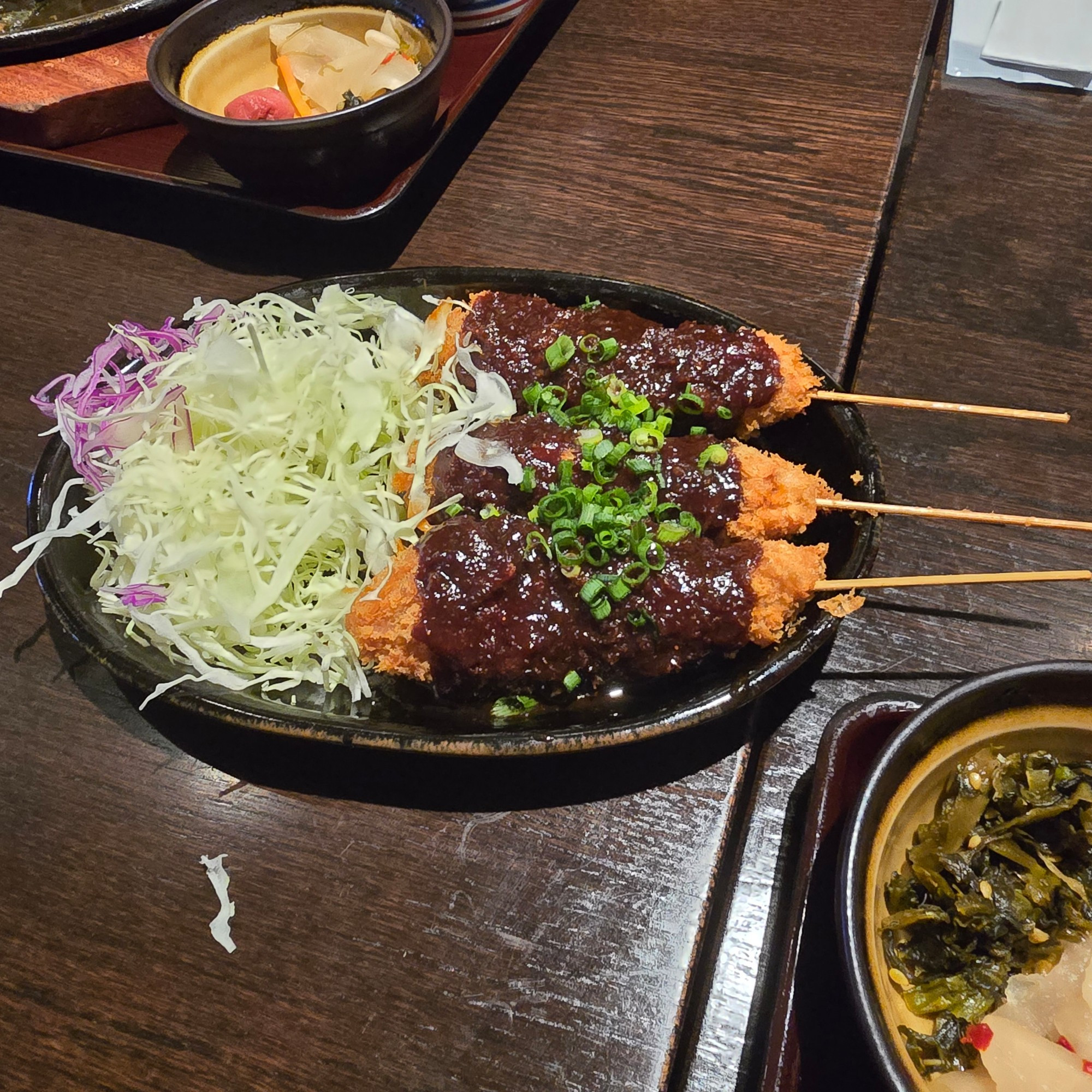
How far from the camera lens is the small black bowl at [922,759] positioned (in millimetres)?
1262

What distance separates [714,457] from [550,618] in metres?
0.62

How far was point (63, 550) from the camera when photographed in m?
2.05

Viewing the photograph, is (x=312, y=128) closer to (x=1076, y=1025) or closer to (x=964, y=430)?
(x=964, y=430)

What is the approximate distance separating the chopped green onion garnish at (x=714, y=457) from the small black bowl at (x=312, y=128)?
1.71m

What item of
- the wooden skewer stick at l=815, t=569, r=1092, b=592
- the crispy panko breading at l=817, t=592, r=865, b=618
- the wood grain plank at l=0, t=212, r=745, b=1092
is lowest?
the wood grain plank at l=0, t=212, r=745, b=1092

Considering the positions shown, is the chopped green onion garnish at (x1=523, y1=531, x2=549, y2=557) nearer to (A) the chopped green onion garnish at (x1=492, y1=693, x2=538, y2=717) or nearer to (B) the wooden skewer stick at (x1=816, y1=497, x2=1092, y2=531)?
(A) the chopped green onion garnish at (x1=492, y1=693, x2=538, y2=717)

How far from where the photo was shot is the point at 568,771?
6.15 feet

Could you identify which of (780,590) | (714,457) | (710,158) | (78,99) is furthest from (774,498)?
(78,99)

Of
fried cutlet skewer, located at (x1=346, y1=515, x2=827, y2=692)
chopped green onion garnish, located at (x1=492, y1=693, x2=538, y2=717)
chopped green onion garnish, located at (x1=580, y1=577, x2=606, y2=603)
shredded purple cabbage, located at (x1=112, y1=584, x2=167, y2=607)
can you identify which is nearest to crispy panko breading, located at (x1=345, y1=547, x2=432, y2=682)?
fried cutlet skewer, located at (x1=346, y1=515, x2=827, y2=692)

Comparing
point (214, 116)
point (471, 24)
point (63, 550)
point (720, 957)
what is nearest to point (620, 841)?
point (720, 957)

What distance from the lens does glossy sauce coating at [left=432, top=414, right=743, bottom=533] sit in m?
1.99

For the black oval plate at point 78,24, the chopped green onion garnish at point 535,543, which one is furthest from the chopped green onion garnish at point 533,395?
the black oval plate at point 78,24

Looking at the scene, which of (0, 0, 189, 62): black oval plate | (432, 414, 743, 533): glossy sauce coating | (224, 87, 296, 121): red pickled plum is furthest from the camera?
(0, 0, 189, 62): black oval plate

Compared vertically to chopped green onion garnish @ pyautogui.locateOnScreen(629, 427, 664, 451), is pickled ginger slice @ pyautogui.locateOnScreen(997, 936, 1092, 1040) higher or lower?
lower
